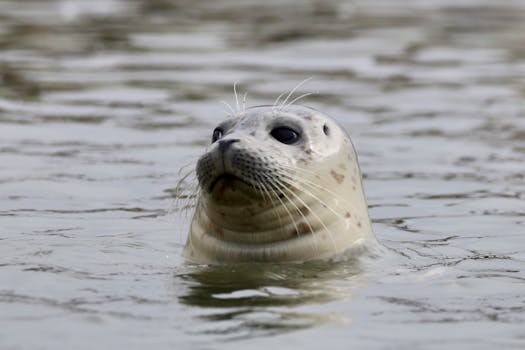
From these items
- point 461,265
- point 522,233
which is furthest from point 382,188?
point 461,265

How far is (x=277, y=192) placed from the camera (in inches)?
258

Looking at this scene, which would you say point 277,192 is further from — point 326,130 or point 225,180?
point 326,130

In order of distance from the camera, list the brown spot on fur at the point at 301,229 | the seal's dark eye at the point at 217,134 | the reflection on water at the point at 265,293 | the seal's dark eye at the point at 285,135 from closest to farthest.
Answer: the reflection on water at the point at 265,293
the brown spot on fur at the point at 301,229
the seal's dark eye at the point at 285,135
the seal's dark eye at the point at 217,134

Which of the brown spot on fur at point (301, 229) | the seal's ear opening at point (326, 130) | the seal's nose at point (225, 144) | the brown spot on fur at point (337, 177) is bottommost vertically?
the brown spot on fur at point (301, 229)

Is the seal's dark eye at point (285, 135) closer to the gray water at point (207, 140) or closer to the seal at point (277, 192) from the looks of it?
the seal at point (277, 192)

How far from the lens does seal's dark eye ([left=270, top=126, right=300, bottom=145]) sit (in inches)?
270

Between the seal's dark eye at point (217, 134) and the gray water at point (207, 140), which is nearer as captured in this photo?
the gray water at point (207, 140)

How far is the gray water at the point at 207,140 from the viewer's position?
544cm

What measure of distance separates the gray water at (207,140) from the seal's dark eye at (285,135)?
0.58 metres

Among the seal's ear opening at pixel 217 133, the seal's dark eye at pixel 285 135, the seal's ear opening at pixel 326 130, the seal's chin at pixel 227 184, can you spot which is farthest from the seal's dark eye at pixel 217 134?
the seal's chin at pixel 227 184

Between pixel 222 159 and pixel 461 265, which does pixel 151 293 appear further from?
pixel 461 265

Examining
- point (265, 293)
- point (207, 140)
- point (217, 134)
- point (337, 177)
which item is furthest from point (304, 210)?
point (207, 140)

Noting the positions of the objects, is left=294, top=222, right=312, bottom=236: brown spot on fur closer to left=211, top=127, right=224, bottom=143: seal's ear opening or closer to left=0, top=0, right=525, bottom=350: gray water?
left=0, top=0, right=525, bottom=350: gray water

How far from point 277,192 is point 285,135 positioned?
0.41 m
